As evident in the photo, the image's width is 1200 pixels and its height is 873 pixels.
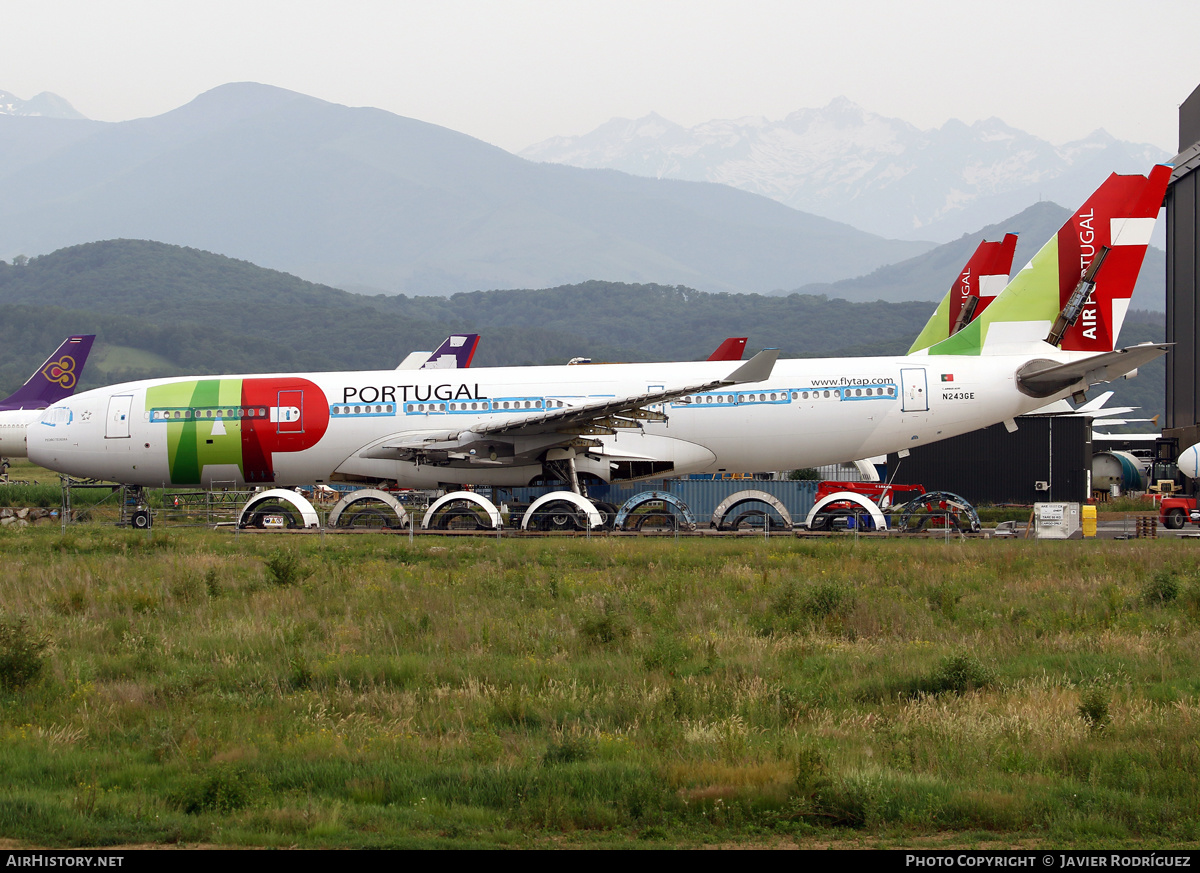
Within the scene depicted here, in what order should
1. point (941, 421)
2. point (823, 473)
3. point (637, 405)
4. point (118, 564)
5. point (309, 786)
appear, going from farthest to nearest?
point (823, 473), point (941, 421), point (637, 405), point (118, 564), point (309, 786)

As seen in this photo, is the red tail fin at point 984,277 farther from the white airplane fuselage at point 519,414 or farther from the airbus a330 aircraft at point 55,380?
the airbus a330 aircraft at point 55,380

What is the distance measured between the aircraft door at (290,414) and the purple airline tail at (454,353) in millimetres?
26828

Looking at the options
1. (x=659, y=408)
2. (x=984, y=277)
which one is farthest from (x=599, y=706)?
(x=984, y=277)

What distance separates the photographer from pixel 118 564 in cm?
2219

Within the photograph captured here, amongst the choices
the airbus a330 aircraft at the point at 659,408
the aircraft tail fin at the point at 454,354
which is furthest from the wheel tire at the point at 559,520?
the aircraft tail fin at the point at 454,354

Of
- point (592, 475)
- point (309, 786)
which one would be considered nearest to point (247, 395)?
point (592, 475)

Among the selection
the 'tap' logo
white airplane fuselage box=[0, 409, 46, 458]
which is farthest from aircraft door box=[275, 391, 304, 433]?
the 'tap' logo

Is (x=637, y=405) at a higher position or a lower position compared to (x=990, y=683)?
higher

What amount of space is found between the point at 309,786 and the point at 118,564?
14558 mm

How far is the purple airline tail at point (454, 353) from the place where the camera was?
57938mm

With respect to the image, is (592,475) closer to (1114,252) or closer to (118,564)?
(118,564)

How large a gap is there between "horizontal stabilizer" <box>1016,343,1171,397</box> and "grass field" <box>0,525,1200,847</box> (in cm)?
745
